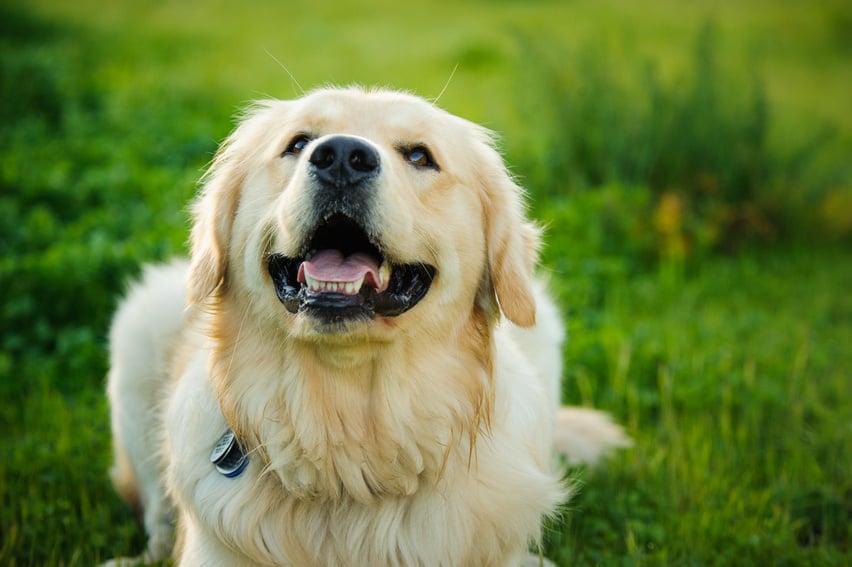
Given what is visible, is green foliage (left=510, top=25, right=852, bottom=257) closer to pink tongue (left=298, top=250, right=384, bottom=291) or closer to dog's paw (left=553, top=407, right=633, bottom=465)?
dog's paw (left=553, top=407, right=633, bottom=465)

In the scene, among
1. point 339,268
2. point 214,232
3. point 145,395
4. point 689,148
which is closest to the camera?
point 339,268

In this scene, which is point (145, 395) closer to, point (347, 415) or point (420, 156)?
point (347, 415)

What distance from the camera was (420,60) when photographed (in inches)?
437

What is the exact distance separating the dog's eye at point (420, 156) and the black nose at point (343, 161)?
0.34m

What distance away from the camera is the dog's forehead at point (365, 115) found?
8.75ft

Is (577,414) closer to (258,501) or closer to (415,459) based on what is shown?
(415,459)

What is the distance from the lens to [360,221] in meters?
2.39

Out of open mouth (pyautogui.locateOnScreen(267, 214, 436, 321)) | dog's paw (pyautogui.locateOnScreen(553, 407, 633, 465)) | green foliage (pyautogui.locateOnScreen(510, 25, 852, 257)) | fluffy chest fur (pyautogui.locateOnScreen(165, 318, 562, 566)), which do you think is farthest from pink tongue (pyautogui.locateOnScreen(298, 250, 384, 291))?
green foliage (pyautogui.locateOnScreen(510, 25, 852, 257))

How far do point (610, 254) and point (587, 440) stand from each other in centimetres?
255

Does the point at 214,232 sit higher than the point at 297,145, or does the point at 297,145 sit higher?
the point at 297,145

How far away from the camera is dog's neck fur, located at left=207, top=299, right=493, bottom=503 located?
253cm

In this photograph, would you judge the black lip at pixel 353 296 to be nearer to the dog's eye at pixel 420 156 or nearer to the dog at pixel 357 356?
the dog at pixel 357 356

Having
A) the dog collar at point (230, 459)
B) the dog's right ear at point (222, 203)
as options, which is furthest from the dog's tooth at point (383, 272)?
the dog collar at point (230, 459)

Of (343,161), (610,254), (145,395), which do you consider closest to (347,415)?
(343,161)
